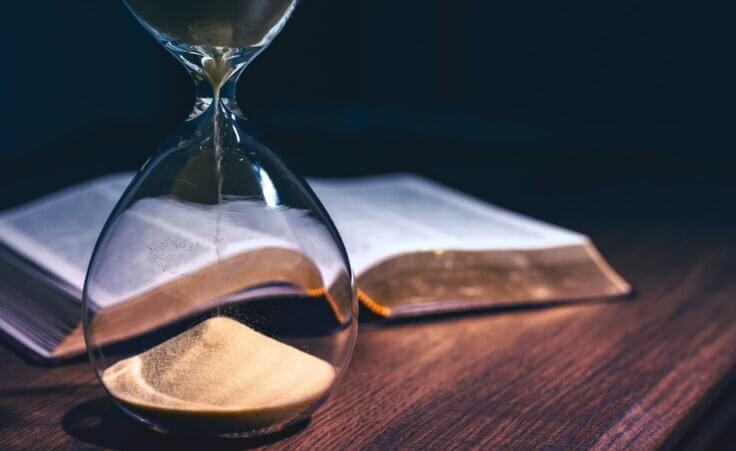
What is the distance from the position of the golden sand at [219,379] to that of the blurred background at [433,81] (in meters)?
0.85

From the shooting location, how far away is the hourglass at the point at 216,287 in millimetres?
476

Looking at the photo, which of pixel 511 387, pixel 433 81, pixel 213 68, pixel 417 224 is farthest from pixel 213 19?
pixel 433 81

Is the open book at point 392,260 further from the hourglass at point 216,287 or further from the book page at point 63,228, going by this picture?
the hourglass at point 216,287

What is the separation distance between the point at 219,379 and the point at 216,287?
5 centimetres

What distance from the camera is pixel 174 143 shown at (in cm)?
50

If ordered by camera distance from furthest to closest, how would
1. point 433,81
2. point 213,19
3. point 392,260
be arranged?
point 433,81 → point 392,260 → point 213,19

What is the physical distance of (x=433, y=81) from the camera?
1.93 m

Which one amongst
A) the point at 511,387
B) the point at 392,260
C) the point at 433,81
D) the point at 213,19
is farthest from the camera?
the point at 433,81

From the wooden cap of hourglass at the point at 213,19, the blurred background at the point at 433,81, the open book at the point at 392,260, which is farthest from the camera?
the blurred background at the point at 433,81

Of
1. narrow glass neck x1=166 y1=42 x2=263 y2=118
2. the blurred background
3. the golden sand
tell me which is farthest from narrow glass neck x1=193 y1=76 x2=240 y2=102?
the blurred background

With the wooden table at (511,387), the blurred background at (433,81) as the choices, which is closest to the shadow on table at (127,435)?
the wooden table at (511,387)

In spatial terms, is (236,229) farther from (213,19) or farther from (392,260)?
(392,260)

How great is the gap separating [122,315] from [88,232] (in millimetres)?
237

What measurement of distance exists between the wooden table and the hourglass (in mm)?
24
